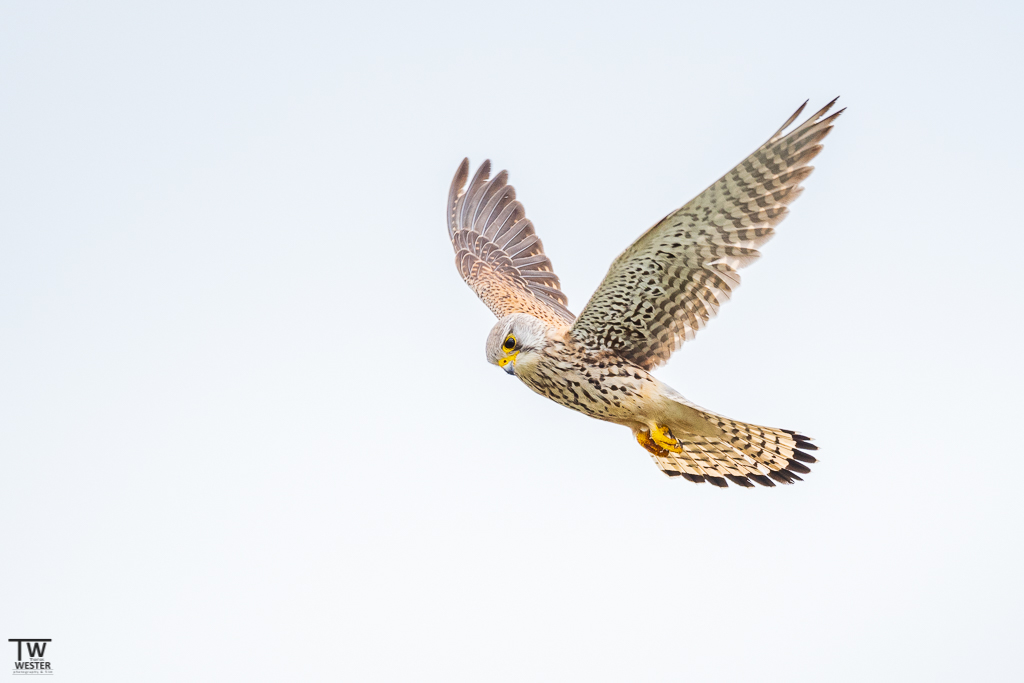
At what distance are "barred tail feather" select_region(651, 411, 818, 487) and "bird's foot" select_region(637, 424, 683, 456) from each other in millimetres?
53

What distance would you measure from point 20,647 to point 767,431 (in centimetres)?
1065

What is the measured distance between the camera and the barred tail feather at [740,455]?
8.97 metres

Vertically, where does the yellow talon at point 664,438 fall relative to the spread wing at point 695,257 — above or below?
below

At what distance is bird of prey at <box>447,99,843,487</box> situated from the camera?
306 inches

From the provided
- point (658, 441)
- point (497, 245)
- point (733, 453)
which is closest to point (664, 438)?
point (658, 441)

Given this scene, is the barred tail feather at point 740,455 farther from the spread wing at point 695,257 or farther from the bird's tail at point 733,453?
the spread wing at point 695,257

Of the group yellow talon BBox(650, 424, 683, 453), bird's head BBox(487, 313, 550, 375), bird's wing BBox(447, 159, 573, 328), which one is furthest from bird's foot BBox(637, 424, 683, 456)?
bird's wing BBox(447, 159, 573, 328)

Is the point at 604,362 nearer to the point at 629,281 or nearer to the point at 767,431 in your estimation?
the point at 629,281

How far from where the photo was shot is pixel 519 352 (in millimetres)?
8844

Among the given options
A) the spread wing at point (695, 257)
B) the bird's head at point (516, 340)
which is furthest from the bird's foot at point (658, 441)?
the bird's head at point (516, 340)

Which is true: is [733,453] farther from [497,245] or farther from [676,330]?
[497,245]

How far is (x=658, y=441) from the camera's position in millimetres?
9055

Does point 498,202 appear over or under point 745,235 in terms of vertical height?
over

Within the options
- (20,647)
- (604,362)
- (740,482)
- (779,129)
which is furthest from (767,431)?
(20,647)
